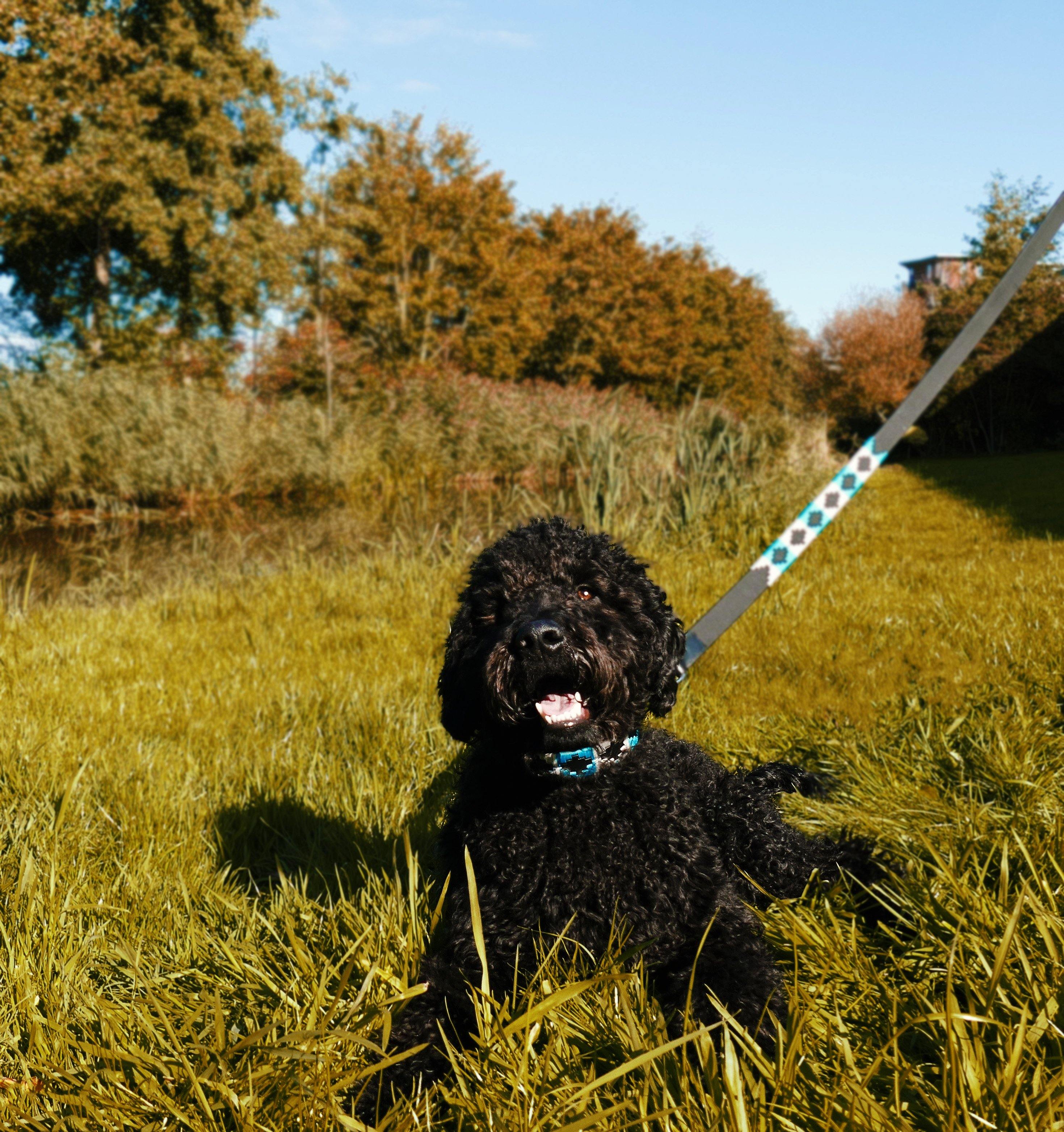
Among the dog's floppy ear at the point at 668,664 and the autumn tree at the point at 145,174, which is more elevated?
the autumn tree at the point at 145,174

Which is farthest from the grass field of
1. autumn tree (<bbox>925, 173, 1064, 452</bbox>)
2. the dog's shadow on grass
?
autumn tree (<bbox>925, 173, 1064, 452</bbox>)

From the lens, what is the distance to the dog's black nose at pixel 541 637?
2150 millimetres

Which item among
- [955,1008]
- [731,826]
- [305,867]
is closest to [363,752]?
[305,867]

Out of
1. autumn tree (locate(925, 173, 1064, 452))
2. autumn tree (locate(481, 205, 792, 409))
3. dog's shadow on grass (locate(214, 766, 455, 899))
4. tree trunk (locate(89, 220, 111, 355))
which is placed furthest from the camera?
autumn tree (locate(481, 205, 792, 409))

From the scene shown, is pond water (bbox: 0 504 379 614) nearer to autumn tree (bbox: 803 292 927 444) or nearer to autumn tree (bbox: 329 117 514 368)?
autumn tree (bbox: 329 117 514 368)

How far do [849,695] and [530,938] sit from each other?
2586mm

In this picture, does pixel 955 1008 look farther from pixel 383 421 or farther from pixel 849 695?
pixel 383 421

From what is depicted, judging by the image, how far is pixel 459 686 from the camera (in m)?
2.48

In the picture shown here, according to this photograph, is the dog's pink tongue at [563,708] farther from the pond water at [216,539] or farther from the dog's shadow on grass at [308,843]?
the pond water at [216,539]

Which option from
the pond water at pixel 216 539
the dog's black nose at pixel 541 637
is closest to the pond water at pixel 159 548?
the pond water at pixel 216 539

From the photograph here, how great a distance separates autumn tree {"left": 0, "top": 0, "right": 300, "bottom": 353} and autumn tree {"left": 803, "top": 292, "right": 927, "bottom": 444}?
2617 centimetres

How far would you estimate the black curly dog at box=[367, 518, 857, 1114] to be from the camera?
2.12 m

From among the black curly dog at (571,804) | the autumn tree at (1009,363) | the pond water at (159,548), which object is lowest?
the pond water at (159,548)

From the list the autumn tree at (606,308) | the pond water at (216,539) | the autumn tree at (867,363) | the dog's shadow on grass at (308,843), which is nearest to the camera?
the dog's shadow on grass at (308,843)
